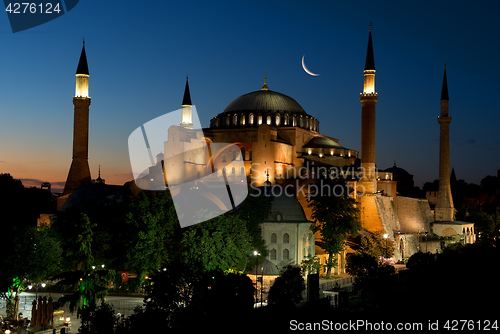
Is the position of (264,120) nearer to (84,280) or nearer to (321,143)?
(321,143)

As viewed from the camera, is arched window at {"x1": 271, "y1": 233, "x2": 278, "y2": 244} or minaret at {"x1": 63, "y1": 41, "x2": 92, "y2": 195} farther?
minaret at {"x1": 63, "y1": 41, "x2": 92, "y2": 195}

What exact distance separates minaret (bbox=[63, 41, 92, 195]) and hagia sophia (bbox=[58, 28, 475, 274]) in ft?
0.22

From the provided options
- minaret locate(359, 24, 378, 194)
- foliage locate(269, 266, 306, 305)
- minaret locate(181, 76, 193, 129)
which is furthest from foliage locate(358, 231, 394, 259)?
minaret locate(181, 76, 193, 129)

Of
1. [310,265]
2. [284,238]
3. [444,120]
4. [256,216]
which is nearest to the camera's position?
[310,265]

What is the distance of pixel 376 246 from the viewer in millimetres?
36750

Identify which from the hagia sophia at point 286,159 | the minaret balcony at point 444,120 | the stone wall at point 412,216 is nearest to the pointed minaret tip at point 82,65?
the hagia sophia at point 286,159

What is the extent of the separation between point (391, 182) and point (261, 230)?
62.9ft

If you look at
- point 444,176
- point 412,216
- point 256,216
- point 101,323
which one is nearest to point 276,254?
point 256,216

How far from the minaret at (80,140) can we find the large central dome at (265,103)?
14.4 m

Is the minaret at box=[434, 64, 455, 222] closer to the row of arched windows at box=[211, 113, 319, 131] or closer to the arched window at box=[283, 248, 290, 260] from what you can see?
the row of arched windows at box=[211, 113, 319, 131]

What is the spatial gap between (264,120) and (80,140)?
1574cm

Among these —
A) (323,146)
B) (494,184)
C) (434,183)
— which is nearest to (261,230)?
(323,146)

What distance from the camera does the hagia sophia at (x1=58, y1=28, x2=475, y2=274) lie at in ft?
137

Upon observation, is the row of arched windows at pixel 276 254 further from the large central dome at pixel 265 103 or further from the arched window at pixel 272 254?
the large central dome at pixel 265 103
